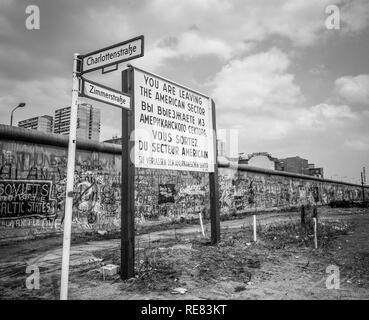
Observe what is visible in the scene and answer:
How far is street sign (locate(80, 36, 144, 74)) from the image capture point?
13.0ft

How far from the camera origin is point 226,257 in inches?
245

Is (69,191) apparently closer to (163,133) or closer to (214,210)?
(163,133)

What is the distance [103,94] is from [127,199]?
1805 millimetres

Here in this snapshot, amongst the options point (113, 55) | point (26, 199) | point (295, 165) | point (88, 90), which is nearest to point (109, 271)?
point (88, 90)

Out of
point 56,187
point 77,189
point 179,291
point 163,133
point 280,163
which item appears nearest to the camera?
point 179,291

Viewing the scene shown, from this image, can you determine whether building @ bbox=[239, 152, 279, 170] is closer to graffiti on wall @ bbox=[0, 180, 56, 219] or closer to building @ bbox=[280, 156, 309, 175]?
building @ bbox=[280, 156, 309, 175]

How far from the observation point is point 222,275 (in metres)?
5.09

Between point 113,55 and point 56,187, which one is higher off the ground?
point 113,55

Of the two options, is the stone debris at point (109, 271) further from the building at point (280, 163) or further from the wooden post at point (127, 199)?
the building at point (280, 163)

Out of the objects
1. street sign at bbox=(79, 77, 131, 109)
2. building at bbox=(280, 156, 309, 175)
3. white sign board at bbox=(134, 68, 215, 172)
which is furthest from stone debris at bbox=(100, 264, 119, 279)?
building at bbox=(280, 156, 309, 175)

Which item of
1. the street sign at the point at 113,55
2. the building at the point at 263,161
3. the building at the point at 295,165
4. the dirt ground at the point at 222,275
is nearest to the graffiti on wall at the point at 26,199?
the dirt ground at the point at 222,275

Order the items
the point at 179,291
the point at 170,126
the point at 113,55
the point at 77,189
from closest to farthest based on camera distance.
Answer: the point at 113,55, the point at 179,291, the point at 170,126, the point at 77,189

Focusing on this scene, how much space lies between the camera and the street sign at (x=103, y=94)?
12.6 ft

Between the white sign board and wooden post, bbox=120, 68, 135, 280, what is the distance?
21 centimetres
